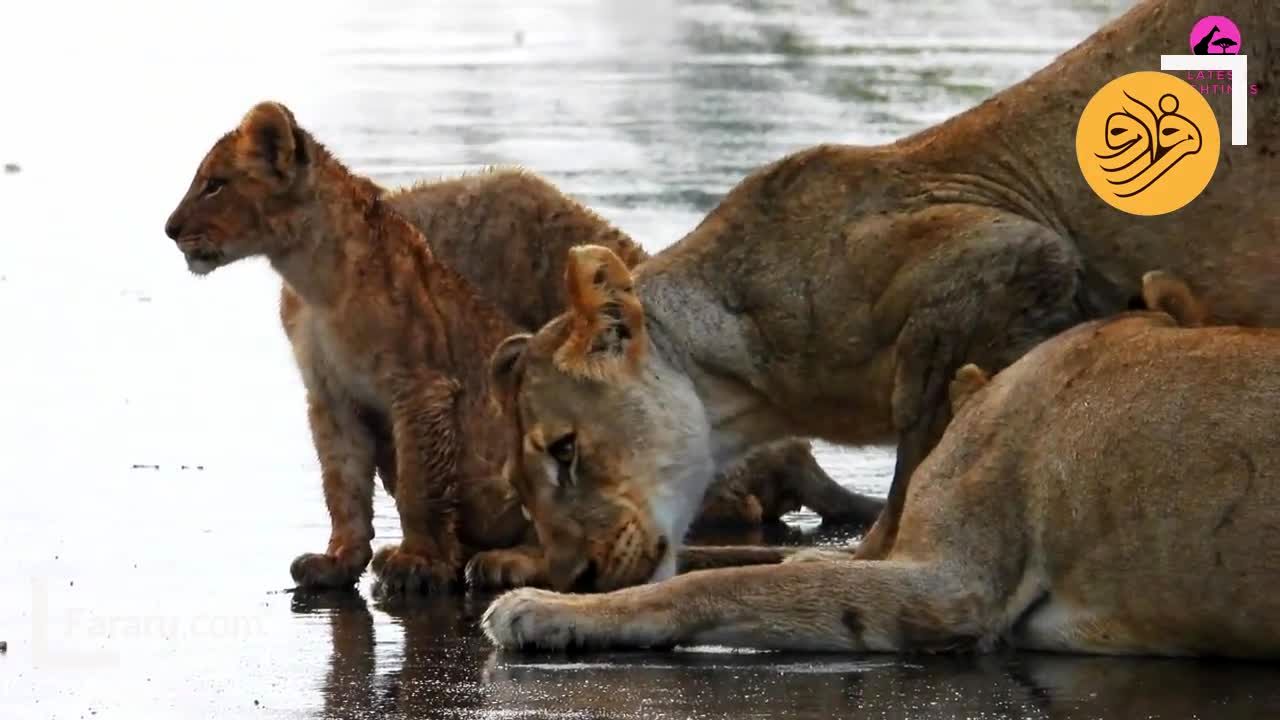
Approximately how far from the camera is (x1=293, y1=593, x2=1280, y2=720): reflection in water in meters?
6.63

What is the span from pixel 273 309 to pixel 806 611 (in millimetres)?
6869

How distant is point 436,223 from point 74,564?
2087mm

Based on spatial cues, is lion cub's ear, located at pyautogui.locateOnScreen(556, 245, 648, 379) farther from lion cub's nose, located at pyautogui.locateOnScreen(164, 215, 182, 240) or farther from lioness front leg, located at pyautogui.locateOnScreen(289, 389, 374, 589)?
lion cub's nose, located at pyautogui.locateOnScreen(164, 215, 182, 240)

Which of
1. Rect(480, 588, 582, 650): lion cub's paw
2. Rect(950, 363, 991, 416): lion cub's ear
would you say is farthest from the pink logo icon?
Rect(480, 588, 582, 650): lion cub's paw

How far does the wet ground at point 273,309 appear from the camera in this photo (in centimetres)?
700

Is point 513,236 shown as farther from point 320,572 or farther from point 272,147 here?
point 320,572

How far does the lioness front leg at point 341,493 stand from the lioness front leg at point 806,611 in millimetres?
→ 1518

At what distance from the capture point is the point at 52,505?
960 cm

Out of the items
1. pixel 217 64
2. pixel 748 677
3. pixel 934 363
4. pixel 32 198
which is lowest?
pixel 748 677

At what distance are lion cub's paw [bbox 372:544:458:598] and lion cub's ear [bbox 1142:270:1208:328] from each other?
6.84 ft

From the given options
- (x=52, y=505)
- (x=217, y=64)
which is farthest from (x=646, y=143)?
(x=52, y=505)

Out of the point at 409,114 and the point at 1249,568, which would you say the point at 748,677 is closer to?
the point at 1249,568

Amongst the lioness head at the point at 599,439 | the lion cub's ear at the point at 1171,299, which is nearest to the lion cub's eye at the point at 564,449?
the lioness head at the point at 599,439

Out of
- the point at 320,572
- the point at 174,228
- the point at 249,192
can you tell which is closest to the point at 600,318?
the point at 320,572
